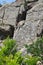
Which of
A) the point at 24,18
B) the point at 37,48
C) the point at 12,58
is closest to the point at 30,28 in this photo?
the point at 24,18

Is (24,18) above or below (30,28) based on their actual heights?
below

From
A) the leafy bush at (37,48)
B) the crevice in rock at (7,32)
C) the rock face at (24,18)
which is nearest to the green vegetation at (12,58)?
the leafy bush at (37,48)

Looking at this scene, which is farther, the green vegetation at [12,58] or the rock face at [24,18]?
the rock face at [24,18]

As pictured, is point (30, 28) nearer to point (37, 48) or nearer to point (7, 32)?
point (7, 32)

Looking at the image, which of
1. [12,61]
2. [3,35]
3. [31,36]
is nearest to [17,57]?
[12,61]

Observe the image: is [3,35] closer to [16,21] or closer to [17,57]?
[16,21]

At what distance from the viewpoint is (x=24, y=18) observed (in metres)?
17.3

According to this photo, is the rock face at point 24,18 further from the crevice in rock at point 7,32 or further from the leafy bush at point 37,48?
the leafy bush at point 37,48

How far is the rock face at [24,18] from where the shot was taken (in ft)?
48.7

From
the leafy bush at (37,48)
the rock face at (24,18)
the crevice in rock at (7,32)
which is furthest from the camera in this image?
the crevice in rock at (7,32)

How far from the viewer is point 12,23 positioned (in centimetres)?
1706

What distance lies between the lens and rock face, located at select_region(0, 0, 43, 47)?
1484 cm

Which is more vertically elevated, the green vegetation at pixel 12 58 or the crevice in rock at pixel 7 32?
the green vegetation at pixel 12 58

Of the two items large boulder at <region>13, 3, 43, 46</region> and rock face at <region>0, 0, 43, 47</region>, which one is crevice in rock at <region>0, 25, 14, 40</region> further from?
large boulder at <region>13, 3, 43, 46</region>
